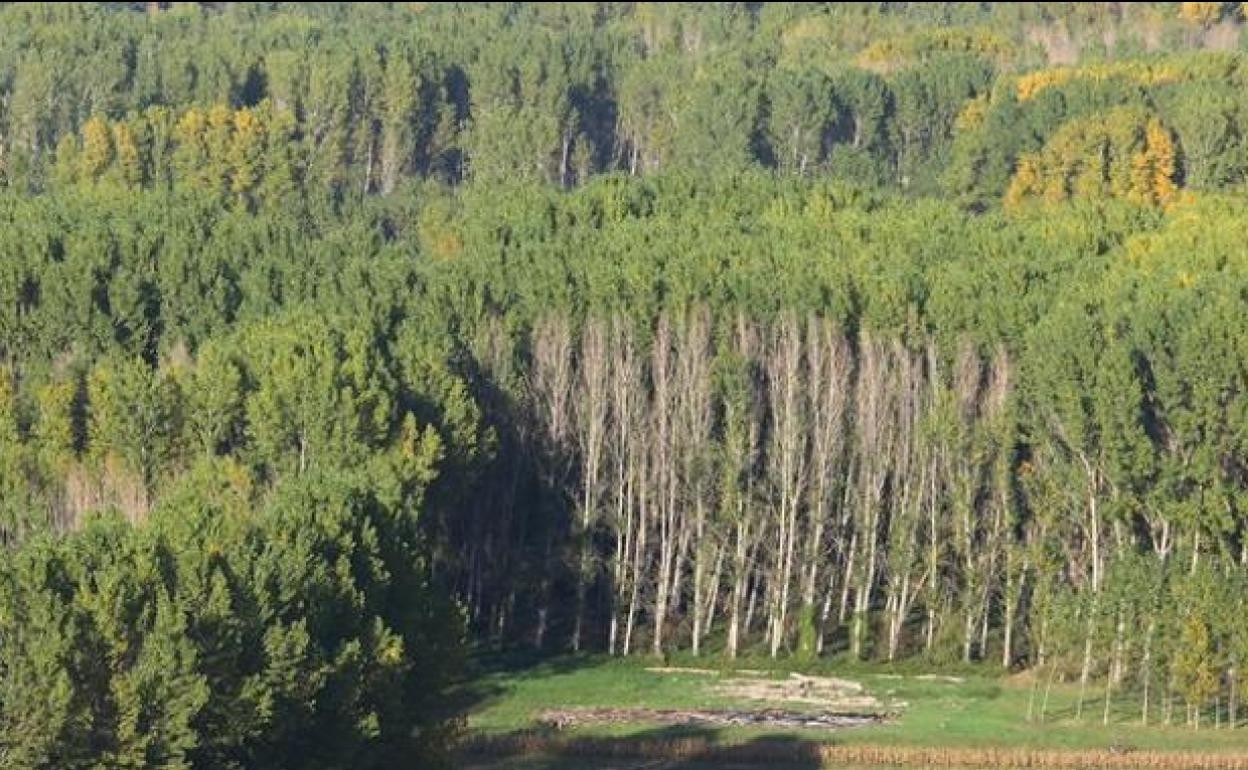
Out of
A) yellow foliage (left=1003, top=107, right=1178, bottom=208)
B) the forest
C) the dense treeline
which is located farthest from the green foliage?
yellow foliage (left=1003, top=107, right=1178, bottom=208)

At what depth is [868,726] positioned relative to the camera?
67188 mm

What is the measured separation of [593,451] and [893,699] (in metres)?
10.2

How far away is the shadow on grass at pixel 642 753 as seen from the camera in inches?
2517

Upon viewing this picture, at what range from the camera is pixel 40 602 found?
51.7 m

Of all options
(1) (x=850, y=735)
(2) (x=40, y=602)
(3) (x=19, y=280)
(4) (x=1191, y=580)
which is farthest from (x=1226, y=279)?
(2) (x=40, y=602)

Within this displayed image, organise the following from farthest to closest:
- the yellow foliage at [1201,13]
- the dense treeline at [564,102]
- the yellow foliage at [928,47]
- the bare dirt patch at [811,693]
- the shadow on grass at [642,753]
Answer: the yellow foliage at [1201,13]
the yellow foliage at [928,47]
the dense treeline at [564,102]
the bare dirt patch at [811,693]
the shadow on grass at [642,753]

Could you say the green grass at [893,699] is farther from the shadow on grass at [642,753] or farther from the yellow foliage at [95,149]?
the yellow foliage at [95,149]

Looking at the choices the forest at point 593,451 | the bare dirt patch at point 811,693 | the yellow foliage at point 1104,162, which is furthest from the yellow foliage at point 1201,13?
the bare dirt patch at point 811,693

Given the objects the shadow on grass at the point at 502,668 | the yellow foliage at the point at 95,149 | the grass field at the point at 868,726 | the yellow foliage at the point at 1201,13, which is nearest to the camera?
the grass field at the point at 868,726

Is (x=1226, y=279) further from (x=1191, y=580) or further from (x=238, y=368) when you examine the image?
(x=238, y=368)

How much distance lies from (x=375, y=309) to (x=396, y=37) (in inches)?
2700

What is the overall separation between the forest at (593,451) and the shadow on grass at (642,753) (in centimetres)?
469

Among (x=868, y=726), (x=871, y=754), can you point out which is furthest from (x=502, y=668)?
(x=871, y=754)

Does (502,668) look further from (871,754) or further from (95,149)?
(95,149)
